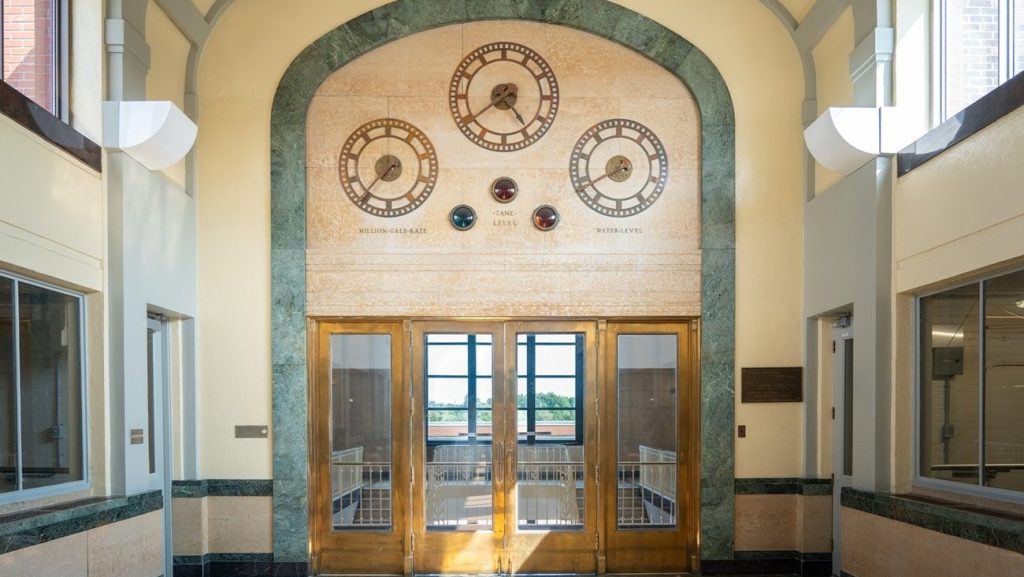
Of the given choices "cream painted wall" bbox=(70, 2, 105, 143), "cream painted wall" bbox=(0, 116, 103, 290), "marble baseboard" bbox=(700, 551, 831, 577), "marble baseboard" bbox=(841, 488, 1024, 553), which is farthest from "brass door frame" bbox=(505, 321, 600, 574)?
"cream painted wall" bbox=(70, 2, 105, 143)

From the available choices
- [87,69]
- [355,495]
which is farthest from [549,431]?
[87,69]

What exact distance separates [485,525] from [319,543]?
145cm

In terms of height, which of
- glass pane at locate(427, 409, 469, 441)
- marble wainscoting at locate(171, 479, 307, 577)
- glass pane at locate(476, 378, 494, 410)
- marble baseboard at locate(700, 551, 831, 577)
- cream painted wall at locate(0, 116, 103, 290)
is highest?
cream painted wall at locate(0, 116, 103, 290)

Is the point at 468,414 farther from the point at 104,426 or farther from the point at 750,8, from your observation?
the point at 750,8

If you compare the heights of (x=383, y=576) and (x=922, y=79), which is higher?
(x=922, y=79)

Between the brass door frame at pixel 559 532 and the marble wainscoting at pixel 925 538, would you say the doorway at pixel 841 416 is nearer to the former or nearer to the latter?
the marble wainscoting at pixel 925 538

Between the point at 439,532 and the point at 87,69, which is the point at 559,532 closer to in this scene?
the point at 439,532

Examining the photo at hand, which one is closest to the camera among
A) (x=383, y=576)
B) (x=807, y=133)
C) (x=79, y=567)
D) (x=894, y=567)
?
(x=79, y=567)

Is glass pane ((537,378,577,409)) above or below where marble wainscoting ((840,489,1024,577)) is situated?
above

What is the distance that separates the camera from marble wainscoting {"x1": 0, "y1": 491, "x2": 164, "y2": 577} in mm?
4469

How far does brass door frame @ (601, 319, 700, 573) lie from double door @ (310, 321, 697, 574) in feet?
0.04

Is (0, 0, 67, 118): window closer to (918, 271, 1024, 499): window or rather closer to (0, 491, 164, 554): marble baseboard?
(0, 491, 164, 554): marble baseboard

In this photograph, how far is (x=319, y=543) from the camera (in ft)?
25.4

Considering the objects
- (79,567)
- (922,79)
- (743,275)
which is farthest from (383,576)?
(922,79)
